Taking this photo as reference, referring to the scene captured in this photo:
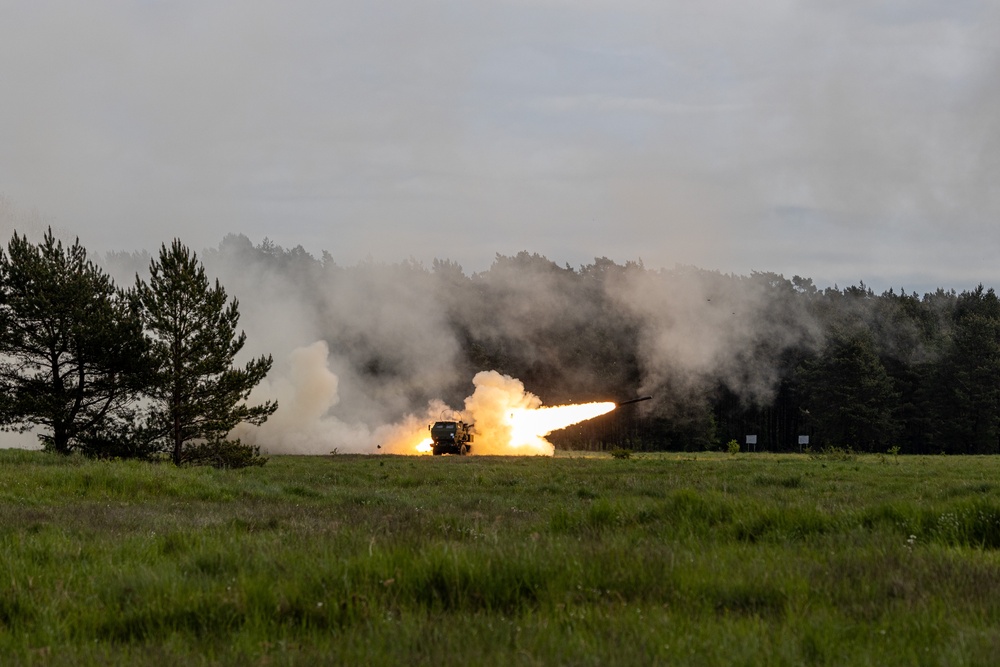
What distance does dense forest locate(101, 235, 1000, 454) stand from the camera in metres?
84.6

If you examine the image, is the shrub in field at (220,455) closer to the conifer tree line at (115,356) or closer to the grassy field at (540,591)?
the conifer tree line at (115,356)

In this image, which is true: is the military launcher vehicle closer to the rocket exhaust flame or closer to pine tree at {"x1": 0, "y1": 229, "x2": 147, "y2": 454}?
the rocket exhaust flame

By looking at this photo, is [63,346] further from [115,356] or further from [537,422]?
[537,422]

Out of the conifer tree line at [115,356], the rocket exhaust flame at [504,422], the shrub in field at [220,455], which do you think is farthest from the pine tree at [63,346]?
the rocket exhaust flame at [504,422]

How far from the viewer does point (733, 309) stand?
88812 mm

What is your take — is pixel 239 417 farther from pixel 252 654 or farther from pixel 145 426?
pixel 252 654

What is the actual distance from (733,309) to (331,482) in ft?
223

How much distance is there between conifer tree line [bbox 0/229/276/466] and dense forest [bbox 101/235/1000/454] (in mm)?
47387

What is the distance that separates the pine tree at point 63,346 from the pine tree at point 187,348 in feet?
3.21

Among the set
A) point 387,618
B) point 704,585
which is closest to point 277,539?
point 387,618

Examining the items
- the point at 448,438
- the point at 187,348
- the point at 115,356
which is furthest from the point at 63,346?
the point at 448,438

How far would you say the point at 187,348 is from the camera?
109ft

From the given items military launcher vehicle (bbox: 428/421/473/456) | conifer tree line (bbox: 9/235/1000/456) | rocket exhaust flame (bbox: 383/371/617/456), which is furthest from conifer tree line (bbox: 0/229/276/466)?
conifer tree line (bbox: 9/235/1000/456)

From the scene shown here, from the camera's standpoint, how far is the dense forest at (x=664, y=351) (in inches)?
3332
